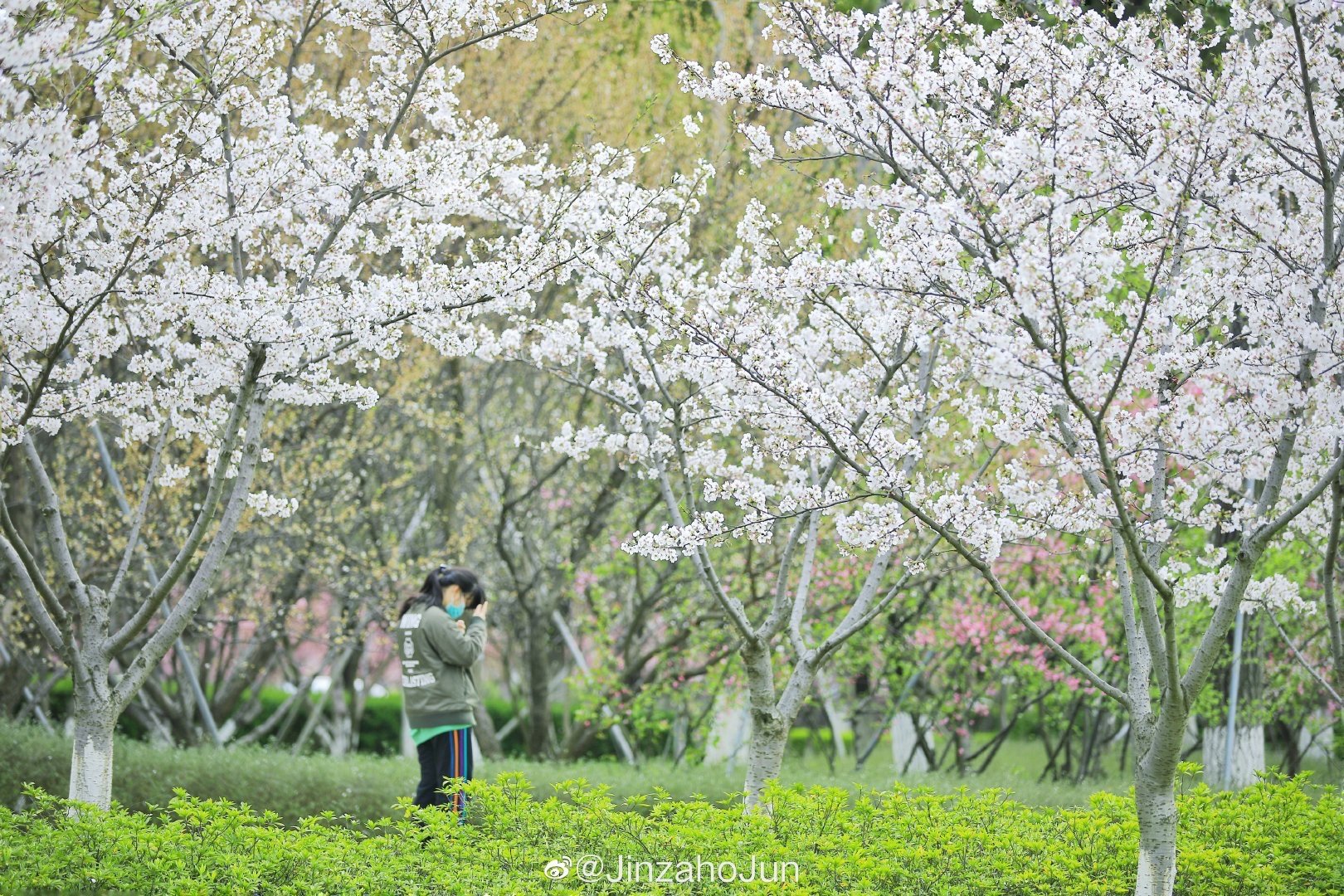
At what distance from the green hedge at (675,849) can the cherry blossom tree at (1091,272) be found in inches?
23.9

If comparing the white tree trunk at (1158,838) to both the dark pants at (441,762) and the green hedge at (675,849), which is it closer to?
the green hedge at (675,849)

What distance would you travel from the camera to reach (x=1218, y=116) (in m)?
4.29

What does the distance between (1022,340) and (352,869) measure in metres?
2.98

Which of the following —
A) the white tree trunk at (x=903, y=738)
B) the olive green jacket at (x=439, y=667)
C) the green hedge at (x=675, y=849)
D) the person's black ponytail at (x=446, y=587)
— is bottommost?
the white tree trunk at (x=903, y=738)

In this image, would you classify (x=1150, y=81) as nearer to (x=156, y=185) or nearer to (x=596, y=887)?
(x=596, y=887)

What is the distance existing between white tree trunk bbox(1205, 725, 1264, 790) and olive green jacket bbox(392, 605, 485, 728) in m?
6.24

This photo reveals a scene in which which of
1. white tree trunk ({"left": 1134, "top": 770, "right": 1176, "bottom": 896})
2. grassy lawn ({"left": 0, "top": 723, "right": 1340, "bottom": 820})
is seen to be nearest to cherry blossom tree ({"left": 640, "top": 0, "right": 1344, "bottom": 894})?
white tree trunk ({"left": 1134, "top": 770, "right": 1176, "bottom": 896})

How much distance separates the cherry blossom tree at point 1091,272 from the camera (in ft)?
13.8

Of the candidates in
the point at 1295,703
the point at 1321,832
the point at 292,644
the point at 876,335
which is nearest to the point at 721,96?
the point at 876,335

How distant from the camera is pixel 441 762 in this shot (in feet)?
22.1

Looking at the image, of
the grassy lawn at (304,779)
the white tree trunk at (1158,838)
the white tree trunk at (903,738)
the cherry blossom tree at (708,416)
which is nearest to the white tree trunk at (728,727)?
the grassy lawn at (304,779)

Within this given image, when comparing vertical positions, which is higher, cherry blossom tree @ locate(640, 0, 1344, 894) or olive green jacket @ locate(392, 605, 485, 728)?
cherry blossom tree @ locate(640, 0, 1344, 894)

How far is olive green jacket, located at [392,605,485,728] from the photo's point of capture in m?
6.73

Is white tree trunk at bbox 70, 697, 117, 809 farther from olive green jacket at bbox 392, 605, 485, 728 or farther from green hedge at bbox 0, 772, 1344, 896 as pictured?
olive green jacket at bbox 392, 605, 485, 728
